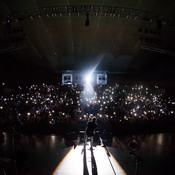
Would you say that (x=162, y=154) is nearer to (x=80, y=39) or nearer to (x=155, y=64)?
(x=80, y=39)

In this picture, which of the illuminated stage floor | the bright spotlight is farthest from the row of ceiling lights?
the bright spotlight

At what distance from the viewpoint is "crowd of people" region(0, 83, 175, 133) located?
8484mm

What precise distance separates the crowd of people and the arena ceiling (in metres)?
1.52

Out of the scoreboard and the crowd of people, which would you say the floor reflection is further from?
the scoreboard

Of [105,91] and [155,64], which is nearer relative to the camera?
[155,64]

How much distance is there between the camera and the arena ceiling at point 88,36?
520cm

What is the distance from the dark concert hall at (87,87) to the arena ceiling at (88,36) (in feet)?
0.14

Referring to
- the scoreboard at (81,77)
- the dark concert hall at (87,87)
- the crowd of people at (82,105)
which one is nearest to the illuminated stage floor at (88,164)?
the dark concert hall at (87,87)

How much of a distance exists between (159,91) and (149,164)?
7.18 meters

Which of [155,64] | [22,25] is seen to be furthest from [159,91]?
[22,25]

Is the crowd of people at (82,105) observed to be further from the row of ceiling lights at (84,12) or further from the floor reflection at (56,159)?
the row of ceiling lights at (84,12)

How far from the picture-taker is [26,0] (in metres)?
4.92

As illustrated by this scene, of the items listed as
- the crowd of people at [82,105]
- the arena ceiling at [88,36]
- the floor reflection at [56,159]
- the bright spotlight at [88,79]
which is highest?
the arena ceiling at [88,36]

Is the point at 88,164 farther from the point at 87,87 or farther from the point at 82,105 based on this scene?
the point at 87,87
